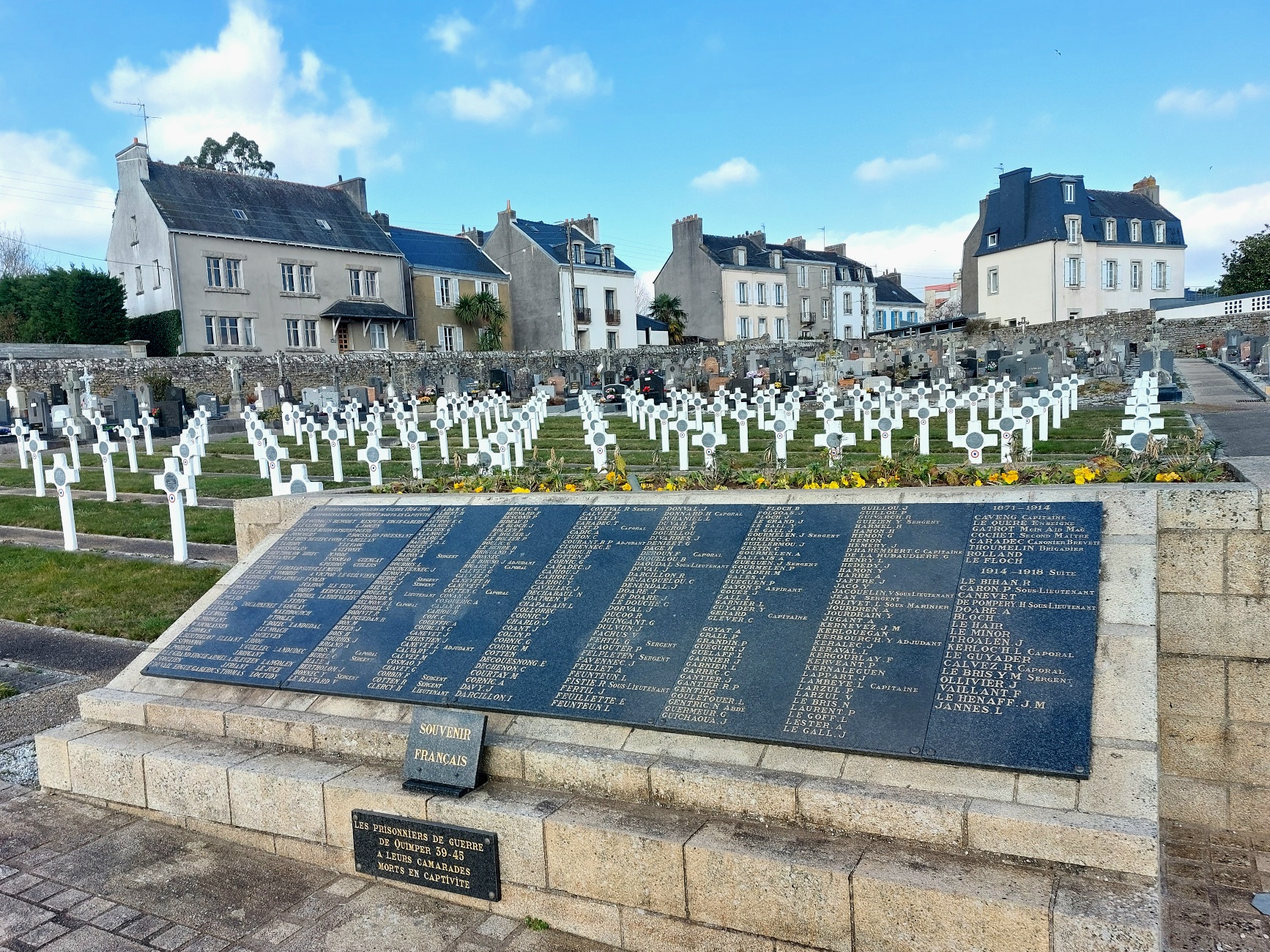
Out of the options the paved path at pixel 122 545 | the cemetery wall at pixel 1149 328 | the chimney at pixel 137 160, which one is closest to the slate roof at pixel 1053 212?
the cemetery wall at pixel 1149 328

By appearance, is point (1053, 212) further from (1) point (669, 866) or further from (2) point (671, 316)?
(1) point (669, 866)

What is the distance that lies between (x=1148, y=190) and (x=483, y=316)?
45.3 meters

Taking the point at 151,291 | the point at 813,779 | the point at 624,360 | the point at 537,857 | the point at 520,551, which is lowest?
the point at 537,857

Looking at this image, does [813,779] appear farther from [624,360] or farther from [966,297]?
[966,297]

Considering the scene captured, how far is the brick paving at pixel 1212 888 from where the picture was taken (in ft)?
10.8

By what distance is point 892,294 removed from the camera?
75.2 meters

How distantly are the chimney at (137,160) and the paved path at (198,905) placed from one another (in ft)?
134

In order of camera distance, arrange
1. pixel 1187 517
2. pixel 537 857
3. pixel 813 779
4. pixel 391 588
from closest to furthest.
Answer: pixel 813 779 → pixel 537 857 → pixel 1187 517 → pixel 391 588

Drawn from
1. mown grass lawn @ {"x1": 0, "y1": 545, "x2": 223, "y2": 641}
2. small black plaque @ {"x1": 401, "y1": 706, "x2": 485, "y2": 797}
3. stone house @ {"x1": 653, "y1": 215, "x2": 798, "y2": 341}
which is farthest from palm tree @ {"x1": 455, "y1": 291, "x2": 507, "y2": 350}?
small black plaque @ {"x1": 401, "y1": 706, "x2": 485, "y2": 797}

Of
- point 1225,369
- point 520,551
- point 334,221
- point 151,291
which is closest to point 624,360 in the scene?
point 334,221

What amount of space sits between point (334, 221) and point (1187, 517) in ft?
153

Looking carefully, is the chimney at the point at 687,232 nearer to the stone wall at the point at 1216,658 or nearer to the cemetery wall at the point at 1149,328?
the cemetery wall at the point at 1149,328

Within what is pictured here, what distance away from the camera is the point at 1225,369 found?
3164 centimetres

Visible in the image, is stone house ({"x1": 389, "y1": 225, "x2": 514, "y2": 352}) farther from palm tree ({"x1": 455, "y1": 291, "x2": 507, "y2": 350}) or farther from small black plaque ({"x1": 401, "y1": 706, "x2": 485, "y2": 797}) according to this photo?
small black plaque ({"x1": 401, "y1": 706, "x2": 485, "y2": 797})
